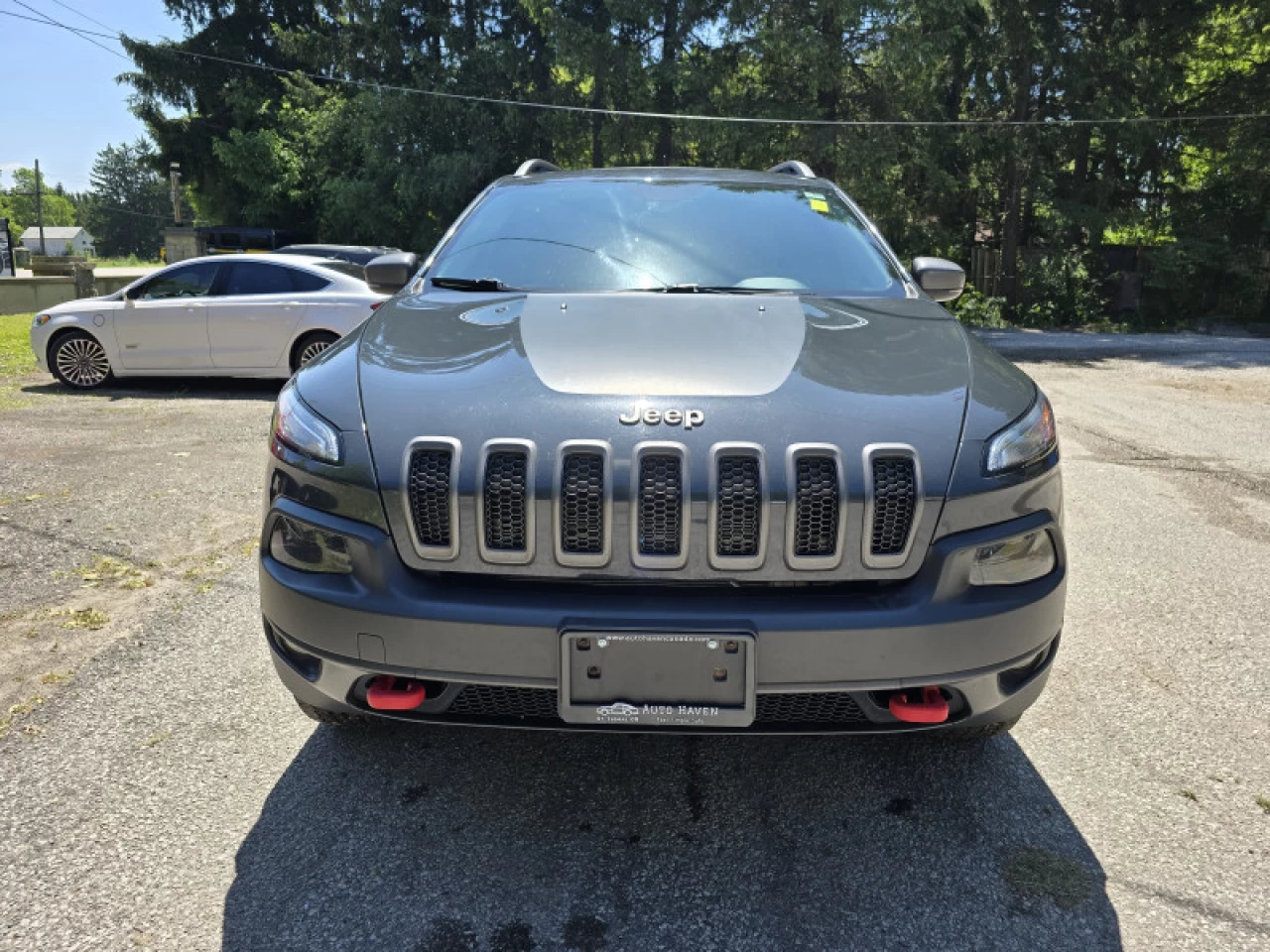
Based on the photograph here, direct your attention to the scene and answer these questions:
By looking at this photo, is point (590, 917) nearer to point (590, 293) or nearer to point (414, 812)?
point (414, 812)

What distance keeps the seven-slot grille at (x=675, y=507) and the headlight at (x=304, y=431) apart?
34 centimetres

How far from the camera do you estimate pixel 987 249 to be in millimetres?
25109

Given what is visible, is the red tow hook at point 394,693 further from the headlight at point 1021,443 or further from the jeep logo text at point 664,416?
the headlight at point 1021,443

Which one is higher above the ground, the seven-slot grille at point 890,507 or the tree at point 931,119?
the tree at point 931,119

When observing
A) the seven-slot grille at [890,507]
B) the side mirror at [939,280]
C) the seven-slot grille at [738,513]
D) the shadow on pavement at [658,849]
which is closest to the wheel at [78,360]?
the shadow on pavement at [658,849]

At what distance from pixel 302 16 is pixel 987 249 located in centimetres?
2723

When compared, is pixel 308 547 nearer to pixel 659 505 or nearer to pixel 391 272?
pixel 659 505

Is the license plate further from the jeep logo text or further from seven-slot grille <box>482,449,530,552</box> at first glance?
the jeep logo text

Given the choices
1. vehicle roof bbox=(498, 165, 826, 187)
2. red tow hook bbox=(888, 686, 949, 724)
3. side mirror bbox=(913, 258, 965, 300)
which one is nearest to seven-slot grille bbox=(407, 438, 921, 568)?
red tow hook bbox=(888, 686, 949, 724)

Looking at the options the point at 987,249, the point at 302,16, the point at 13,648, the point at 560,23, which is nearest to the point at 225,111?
the point at 302,16

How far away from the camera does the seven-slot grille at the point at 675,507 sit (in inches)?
79.5

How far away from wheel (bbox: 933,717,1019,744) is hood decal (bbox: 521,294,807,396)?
37.7 inches

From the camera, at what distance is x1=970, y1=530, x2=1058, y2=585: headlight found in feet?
6.92

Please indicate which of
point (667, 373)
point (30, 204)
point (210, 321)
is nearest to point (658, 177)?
point (667, 373)
